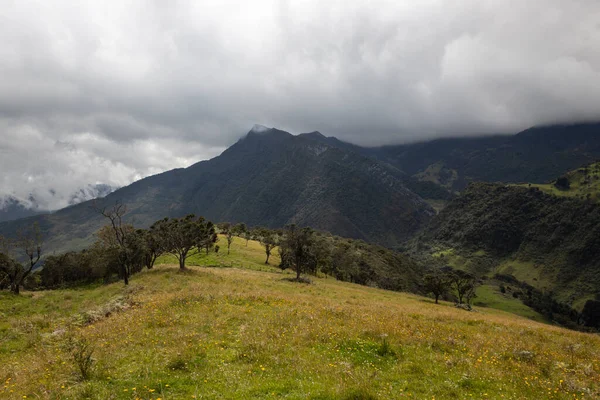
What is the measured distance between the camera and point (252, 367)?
12.3m

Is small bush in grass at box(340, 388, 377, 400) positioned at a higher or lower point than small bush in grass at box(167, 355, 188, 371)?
higher

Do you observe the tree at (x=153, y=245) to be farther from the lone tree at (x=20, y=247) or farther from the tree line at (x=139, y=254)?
the lone tree at (x=20, y=247)

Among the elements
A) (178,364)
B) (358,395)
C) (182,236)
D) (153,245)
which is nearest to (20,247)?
(153,245)

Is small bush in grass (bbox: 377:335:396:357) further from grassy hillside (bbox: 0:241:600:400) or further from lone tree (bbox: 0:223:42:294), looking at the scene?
lone tree (bbox: 0:223:42:294)

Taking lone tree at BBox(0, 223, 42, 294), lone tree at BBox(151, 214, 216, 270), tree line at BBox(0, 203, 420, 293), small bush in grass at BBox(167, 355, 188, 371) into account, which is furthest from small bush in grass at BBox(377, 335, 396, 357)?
lone tree at BBox(0, 223, 42, 294)

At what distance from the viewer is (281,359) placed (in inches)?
510

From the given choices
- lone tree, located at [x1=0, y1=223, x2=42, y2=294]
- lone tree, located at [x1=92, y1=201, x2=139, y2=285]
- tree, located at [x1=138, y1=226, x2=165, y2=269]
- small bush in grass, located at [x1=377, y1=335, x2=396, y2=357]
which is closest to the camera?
small bush in grass, located at [x1=377, y1=335, x2=396, y2=357]

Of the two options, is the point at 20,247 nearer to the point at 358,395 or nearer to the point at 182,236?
the point at 182,236

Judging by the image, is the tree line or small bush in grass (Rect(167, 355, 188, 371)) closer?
small bush in grass (Rect(167, 355, 188, 371))

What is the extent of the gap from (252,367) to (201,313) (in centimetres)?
944

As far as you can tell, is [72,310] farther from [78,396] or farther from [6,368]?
[78,396]

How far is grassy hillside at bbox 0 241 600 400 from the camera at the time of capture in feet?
35.4

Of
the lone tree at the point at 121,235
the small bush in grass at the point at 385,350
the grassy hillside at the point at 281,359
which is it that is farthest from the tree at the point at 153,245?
the small bush in grass at the point at 385,350

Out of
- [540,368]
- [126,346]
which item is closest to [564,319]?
[540,368]
